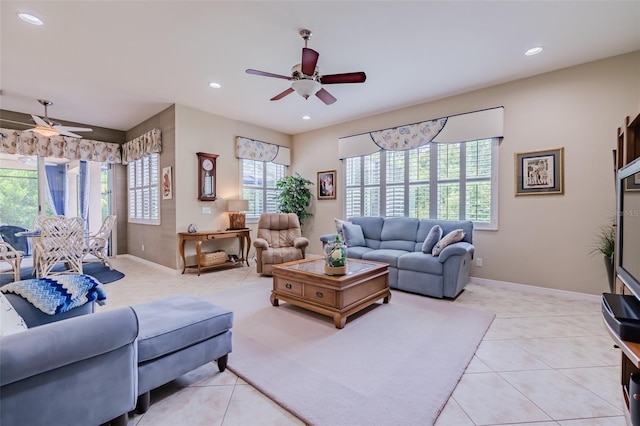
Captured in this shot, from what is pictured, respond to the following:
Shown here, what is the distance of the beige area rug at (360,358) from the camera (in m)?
1.61

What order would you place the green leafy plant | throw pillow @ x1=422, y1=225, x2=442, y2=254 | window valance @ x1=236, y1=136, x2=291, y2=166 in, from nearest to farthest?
1. the green leafy plant
2. throw pillow @ x1=422, y1=225, x2=442, y2=254
3. window valance @ x1=236, y1=136, x2=291, y2=166

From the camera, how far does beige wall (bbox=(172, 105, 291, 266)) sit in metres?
4.77

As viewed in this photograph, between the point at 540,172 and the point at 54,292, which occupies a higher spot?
the point at 540,172

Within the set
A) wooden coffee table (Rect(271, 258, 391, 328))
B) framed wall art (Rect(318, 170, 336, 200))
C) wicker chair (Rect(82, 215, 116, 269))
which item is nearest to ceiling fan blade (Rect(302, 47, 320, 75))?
wooden coffee table (Rect(271, 258, 391, 328))

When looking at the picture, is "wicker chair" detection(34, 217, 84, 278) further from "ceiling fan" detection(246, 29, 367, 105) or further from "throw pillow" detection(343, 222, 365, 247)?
"throw pillow" detection(343, 222, 365, 247)

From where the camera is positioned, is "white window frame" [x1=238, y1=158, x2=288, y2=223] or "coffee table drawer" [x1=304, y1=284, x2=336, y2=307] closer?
"coffee table drawer" [x1=304, y1=284, x2=336, y2=307]

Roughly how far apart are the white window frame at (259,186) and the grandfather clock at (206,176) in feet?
2.10

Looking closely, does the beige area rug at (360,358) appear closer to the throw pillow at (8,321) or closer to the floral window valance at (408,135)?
the throw pillow at (8,321)

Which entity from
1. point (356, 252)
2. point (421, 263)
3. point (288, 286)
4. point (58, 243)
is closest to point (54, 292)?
point (288, 286)

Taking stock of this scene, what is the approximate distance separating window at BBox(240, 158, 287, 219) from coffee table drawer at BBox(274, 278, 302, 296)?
3025mm

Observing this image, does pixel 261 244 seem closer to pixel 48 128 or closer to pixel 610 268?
pixel 48 128

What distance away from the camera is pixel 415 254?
3.88m

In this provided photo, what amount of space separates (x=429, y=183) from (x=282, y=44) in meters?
3.11

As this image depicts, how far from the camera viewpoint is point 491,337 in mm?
2480
